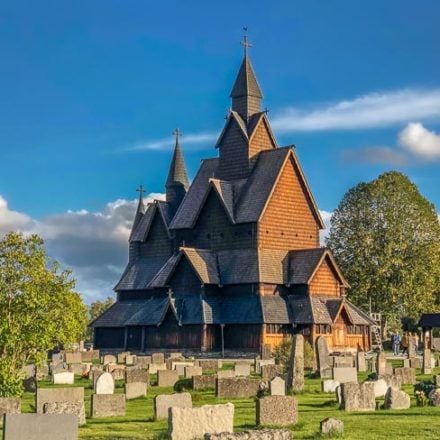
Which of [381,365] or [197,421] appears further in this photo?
[381,365]

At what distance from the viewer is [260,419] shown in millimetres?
20781

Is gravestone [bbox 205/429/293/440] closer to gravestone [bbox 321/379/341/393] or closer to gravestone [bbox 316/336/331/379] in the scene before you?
gravestone [bbox 321/379/341/393]

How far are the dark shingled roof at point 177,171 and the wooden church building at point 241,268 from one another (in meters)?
5.31

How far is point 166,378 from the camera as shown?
Answer: 34.8 m

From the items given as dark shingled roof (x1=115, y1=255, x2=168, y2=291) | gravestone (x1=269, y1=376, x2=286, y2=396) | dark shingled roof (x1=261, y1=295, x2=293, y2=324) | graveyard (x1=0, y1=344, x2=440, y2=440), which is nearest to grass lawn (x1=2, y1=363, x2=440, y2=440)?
graveyard (x1=0, y1=344, x2=440, y2=440)

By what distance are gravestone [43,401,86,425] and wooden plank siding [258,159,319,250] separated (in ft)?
153

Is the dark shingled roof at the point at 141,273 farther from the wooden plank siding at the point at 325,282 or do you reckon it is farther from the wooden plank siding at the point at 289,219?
the wooden plank siding at the point at 325,282

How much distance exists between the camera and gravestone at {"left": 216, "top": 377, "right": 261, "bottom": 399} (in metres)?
28.4

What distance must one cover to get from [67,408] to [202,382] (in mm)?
9941

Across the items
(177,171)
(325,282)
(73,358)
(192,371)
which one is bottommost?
(192,371)

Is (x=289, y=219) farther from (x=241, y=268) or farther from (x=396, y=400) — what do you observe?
(x=396, y=400)

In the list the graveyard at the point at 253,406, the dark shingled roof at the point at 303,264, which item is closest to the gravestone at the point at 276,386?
the graveyard at the point at 253,406

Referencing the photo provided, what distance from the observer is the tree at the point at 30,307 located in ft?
104

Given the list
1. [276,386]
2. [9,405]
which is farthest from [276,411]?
[9,405]
